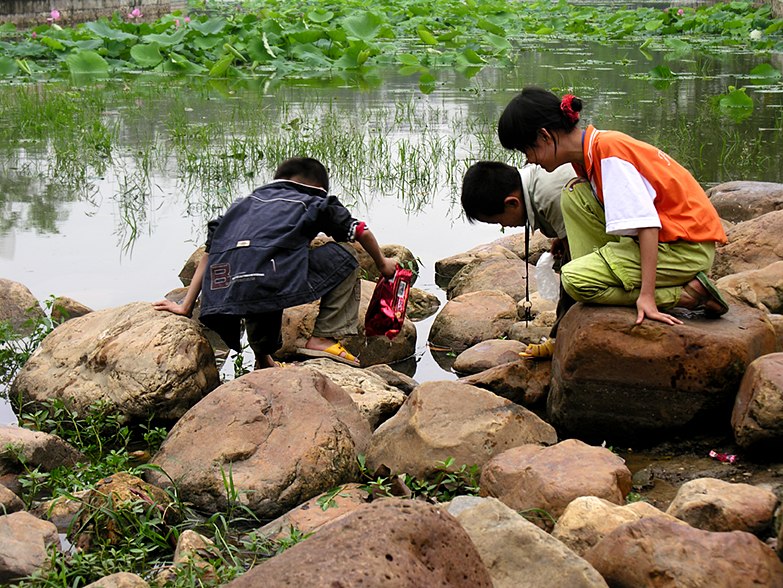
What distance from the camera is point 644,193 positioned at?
358cm

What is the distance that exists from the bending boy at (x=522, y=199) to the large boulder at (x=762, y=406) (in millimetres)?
826

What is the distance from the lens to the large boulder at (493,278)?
17.9 feet

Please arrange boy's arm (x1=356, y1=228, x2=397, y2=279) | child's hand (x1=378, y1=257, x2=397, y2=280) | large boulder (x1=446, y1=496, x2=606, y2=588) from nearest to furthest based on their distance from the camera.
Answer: large boulder (x1=446, y1=496, x2=606, y2=588)
boy's arm (x1=356, y1=228, x2=397, y2=279)
child's hand (x1=378, y1=257, x2=397, y2=280)

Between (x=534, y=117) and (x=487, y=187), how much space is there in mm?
479

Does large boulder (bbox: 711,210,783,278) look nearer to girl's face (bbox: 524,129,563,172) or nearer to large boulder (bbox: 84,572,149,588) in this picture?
girl's face (bbox: 524,129,563,172)

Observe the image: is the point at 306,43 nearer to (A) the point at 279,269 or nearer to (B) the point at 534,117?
(A) the point at 279,269

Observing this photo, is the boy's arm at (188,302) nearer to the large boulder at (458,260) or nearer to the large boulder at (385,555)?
the large boulder at (458,260)

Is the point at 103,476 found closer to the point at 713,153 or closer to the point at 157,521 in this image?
the point at 157,521

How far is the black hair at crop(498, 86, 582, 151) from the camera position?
3.69 metres

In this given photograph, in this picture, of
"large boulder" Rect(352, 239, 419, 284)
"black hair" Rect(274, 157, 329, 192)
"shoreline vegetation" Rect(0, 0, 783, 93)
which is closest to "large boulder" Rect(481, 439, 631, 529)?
"black hair" Rect(274, 157, 329, 192)

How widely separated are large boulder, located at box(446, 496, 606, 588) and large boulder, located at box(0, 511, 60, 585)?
110 centimetres

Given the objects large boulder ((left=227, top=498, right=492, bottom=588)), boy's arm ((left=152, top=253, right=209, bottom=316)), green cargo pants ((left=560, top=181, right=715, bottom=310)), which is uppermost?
green cargo pants ((left=560, top=181, right=715, bottom=310))

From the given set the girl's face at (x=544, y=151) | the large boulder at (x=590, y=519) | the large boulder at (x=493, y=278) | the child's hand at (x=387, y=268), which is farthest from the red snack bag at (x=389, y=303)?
the large boulder at (x=590, y=519)

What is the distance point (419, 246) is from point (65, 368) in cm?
278
